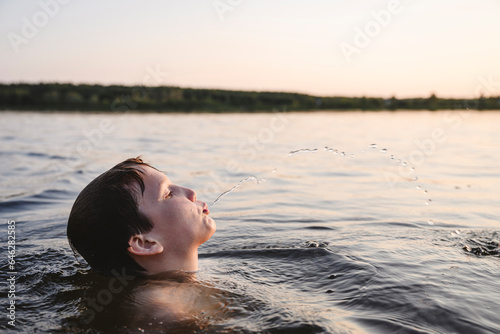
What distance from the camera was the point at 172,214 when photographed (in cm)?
306

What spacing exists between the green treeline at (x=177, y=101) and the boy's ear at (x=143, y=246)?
78.1 ft

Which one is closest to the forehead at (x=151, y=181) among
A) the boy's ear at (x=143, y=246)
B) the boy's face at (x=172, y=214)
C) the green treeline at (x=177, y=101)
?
the boy's face at (x=172, y=214)

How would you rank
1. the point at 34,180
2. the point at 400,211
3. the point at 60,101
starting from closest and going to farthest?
the point at 400,211, the point at 34,180, the point at 60,101

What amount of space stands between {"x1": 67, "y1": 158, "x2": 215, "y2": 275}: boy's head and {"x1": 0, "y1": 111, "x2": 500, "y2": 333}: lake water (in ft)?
0.91

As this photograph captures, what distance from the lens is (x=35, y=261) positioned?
3938 mm

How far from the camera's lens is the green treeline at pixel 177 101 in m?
28.4

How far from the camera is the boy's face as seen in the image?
9.95ft

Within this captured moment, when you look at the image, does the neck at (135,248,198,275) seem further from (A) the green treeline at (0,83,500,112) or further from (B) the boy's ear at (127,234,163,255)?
(A) the green treeline at (0,83,500,112)

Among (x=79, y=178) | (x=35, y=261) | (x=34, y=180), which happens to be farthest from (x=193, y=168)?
(x=35, y=261)

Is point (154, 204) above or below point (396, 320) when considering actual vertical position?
above

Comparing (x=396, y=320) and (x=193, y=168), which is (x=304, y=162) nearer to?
(x=193, y=168)

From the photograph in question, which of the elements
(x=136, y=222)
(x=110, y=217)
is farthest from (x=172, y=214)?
(x=110, y=217)

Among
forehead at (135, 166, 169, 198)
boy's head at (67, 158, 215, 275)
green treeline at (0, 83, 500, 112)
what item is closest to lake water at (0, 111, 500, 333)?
boy's head at (67, 158, 215, 275)

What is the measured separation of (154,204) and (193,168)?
5436 millimetres
